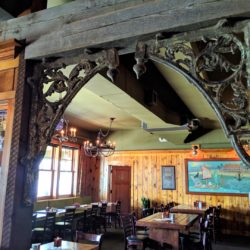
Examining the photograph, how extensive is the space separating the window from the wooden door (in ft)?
4.89

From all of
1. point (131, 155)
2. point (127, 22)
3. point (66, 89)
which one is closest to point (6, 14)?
point (66, 89)

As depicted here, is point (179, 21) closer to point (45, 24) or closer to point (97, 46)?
point (97, 46)

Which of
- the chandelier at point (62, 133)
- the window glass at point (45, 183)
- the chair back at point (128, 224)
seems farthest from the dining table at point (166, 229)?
the window glass at point (45, 183)

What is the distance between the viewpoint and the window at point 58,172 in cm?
777

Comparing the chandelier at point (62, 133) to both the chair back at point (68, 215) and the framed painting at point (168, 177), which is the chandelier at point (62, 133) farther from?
the framed painting at point (168, 177)

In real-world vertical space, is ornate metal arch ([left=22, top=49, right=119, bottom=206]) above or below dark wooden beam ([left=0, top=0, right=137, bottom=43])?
below

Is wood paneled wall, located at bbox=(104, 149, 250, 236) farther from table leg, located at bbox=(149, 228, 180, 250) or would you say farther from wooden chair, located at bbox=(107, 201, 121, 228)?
table leg, located at bbox=(149, 228, 180, 250)

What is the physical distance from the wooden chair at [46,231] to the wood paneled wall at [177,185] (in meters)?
3.78

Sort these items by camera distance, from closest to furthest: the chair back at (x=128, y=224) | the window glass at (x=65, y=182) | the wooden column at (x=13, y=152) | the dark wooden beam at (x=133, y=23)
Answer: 1. the dark wooden beam at (x=133, y=23)
2. the wooden column at (x=13, y=152)
3. the chair back at (x=128, y=224)
4. the window glass at (x=65, y=182)

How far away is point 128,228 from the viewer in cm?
512

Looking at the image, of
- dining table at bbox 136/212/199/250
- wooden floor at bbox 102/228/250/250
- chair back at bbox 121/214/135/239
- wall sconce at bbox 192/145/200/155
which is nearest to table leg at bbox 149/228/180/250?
dining table at bbox 136/212/199/250

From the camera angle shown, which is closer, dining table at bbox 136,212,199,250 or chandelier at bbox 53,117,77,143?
dining table at bbox 136,212,199,250

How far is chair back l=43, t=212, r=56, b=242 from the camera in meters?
5.72

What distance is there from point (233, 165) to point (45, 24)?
738cm
